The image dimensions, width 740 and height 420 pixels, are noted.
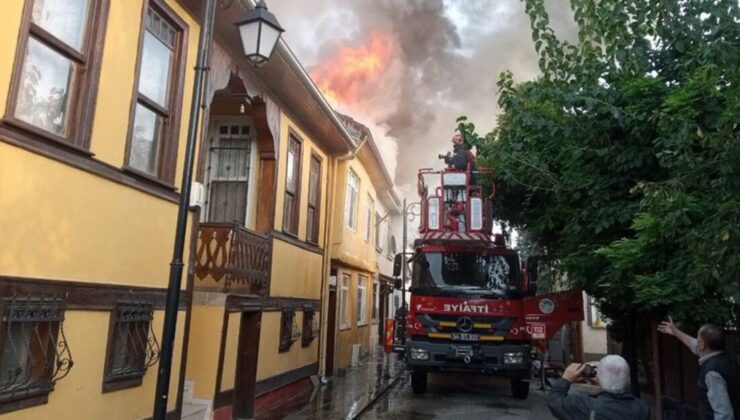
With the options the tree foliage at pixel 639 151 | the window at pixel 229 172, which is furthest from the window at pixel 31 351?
the window at pixel 229 172

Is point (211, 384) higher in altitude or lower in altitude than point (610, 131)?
lower

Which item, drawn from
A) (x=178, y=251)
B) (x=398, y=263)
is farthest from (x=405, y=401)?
(x=178, y=251)

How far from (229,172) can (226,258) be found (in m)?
2.93

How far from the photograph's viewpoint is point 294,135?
37.9ft

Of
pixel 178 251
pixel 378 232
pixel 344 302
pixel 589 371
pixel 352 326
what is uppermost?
pixel 378 232

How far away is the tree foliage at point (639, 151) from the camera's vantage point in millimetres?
4320

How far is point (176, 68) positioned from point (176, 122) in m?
0.70

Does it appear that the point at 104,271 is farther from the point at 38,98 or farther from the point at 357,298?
the point at 357,298

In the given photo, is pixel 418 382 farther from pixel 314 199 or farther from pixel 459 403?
pixel 314 199

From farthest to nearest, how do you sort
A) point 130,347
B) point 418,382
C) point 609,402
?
point 418,382 → point 130,347 → point 609,402

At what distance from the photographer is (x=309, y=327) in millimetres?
12414

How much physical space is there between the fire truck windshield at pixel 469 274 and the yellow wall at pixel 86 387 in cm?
678

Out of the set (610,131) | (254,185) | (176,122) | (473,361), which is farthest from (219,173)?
(610,131)

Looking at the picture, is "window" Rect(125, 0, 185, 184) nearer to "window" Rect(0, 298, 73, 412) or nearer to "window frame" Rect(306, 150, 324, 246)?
"window" Rect(0, 298, 73, 412)
